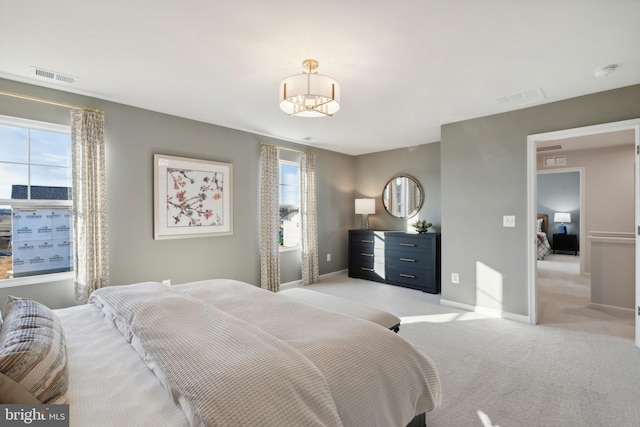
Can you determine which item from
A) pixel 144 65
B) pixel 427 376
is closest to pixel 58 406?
pixel 427 376

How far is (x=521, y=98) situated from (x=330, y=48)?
7.53ft

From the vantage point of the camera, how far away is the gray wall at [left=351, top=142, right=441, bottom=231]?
17.8 ft

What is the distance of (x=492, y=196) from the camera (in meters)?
3.83

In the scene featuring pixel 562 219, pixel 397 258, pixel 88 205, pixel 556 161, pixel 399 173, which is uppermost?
pixel 556 161

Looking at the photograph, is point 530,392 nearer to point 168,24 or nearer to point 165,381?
point 165,381

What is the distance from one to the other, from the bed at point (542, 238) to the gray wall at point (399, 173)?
3927 millimetres

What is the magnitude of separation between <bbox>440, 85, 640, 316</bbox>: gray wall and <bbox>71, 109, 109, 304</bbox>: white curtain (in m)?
4.16

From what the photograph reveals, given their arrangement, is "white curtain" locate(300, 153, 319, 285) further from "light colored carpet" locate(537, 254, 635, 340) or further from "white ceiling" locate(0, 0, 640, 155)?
"light colored carpet" locate(537, 254, 635, 340)

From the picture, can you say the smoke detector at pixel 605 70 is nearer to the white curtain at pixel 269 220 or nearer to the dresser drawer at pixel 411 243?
the dresser drawer at pixel 411 243

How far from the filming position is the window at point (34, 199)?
2824 mm

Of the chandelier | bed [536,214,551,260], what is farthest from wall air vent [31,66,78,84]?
bed [536,214,551,260]

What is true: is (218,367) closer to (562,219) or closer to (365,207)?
(365,207)

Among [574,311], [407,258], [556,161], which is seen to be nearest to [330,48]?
[407,258]

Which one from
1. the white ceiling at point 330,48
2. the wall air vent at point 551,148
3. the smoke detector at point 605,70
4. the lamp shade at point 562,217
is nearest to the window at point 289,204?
the white ceiling at point 330,48
